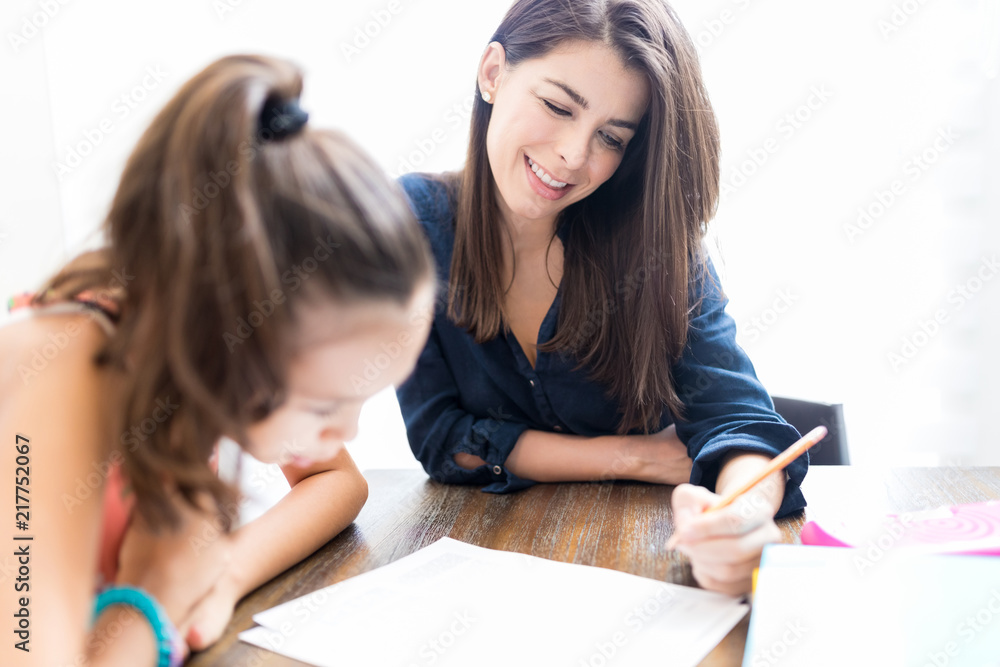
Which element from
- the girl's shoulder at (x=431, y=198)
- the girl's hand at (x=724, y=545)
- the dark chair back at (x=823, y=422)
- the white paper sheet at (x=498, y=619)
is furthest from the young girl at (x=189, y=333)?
the dark chair back at (x=823, y=422)

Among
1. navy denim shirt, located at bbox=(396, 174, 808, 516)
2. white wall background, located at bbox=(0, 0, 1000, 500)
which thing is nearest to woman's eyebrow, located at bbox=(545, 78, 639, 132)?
navy denim shirt, located at bbox=(396, 174, 808, 516)

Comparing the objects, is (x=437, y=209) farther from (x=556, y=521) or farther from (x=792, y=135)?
(x=792, y=135)

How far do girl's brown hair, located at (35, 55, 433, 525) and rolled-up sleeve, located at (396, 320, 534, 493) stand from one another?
2.13ft

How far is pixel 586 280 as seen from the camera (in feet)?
4.32

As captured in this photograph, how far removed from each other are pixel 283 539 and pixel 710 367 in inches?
26.9

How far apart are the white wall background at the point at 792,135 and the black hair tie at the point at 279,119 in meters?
1.78

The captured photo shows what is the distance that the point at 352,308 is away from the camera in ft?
1.93

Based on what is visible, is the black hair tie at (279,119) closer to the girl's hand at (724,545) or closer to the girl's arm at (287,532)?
the girl's arm at (287,532)

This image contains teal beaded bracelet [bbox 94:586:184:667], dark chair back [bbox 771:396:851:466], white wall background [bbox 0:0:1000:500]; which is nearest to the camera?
teal beaded bracelet [bbox 94:586:184:667]

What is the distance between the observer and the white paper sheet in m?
0.69

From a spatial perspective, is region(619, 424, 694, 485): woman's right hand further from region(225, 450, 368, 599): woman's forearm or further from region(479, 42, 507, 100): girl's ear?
region(479, 42, 507, 100): girl's ear

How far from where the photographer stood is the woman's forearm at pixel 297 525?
0.84 metres

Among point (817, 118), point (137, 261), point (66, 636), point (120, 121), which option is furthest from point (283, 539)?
point (120, 121)

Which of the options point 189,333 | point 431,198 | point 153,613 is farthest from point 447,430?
point 189,333
